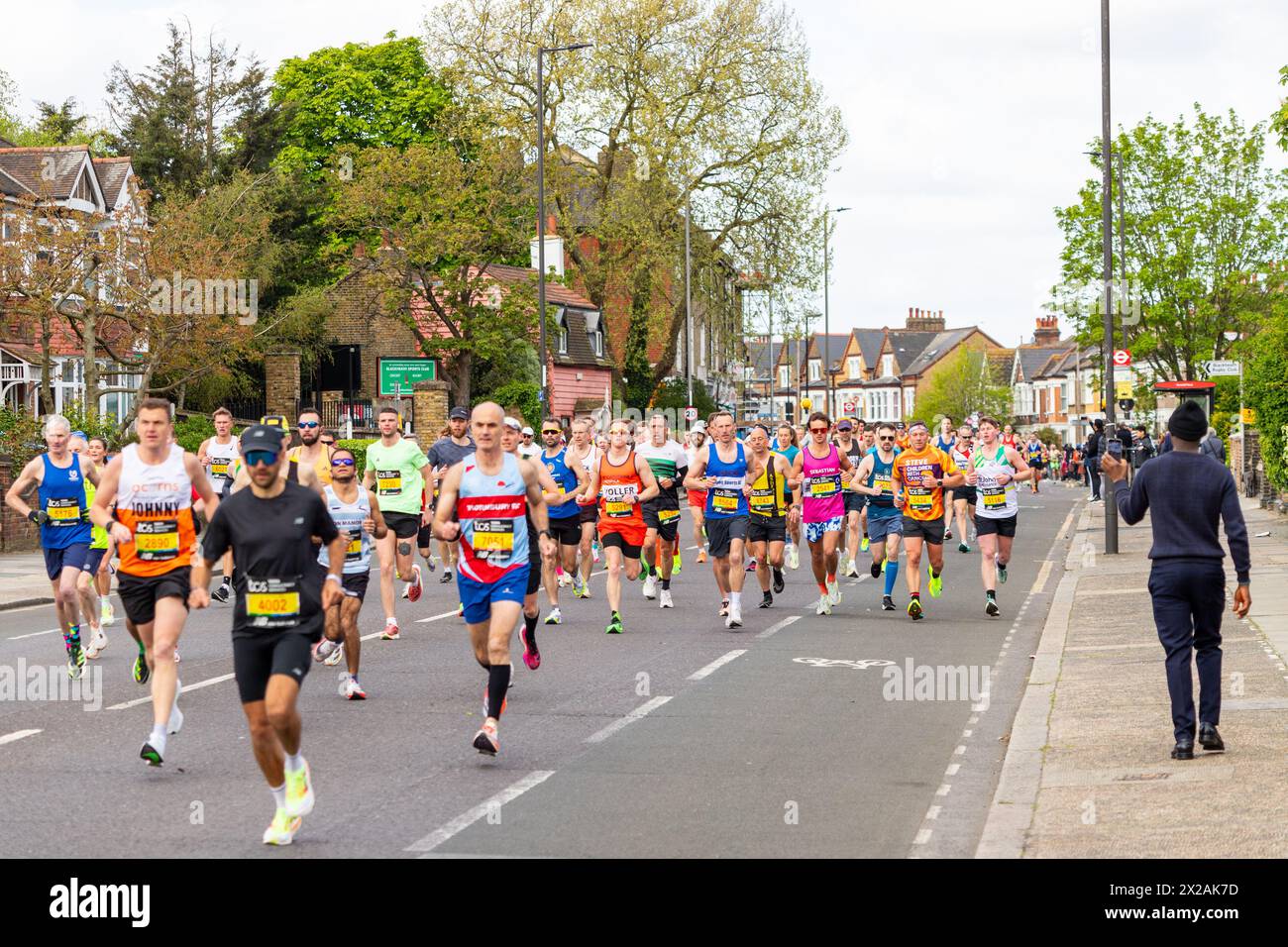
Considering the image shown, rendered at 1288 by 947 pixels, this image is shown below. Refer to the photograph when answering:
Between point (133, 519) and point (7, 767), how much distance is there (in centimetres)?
160

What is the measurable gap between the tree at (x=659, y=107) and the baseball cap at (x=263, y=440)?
1590 inches

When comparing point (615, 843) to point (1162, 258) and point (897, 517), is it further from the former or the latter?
point (1162, 258)

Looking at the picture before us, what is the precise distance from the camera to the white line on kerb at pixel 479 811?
7.06 m

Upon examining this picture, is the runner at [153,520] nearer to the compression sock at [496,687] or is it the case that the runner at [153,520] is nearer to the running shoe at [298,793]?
the compression sock at [496,687]

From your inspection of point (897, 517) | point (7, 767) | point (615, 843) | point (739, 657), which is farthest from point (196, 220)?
point (615, 843)

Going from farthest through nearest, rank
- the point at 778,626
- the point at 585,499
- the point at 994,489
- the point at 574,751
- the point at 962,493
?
the point at 962,493, the point at 994,489, the point at 585,499, the point at 778,626, the point at 574,751

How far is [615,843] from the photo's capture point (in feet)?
23.2

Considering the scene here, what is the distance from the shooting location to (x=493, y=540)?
9.37 metres

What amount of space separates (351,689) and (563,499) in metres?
5.62

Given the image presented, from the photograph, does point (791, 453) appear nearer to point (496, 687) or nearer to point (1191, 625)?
point (1191, 625)

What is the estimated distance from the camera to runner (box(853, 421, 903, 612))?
17.2m

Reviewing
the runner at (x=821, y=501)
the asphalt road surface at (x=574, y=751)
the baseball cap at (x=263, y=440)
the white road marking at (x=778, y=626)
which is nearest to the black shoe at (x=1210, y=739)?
the asphalt road surface at (x=574, y=751)

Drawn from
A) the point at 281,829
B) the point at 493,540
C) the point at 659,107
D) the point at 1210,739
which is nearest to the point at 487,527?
the point at 493,540

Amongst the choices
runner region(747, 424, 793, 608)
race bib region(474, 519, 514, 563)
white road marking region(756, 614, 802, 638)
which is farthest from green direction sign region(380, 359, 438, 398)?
race bib region(474, 519, 514, 563)
